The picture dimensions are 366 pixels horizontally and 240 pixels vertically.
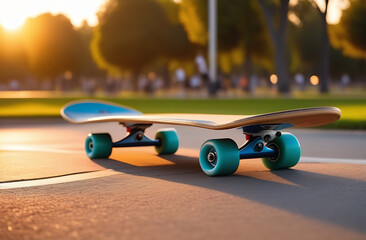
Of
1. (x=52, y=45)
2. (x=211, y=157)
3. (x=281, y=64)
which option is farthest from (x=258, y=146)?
(x=52, y=45)

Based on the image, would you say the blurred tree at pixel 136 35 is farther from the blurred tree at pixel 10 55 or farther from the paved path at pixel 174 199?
the paved path at pixel 174 199

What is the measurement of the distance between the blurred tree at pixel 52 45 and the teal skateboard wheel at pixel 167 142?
72626 mm

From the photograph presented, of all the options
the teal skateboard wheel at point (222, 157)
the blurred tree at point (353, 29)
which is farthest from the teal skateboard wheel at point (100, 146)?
the blurred tree at point (353, 29)

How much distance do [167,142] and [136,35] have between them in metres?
53.5

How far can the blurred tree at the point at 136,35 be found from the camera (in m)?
62.9

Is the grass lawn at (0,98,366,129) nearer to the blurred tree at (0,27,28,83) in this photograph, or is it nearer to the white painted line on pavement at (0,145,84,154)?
the white painted line on pavement at (0,145,84,154)

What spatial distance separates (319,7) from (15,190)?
132ft

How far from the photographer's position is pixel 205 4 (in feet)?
163

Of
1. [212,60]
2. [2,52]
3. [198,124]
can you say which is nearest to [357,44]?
[212,60]

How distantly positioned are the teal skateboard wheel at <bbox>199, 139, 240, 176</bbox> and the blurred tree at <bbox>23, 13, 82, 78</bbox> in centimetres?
7540

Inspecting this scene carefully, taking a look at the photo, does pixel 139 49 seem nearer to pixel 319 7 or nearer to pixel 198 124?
pixel 319 7

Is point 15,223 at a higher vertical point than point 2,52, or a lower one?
lower

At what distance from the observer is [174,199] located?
6.00 metres

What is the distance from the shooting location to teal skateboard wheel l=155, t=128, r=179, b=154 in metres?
10.1
